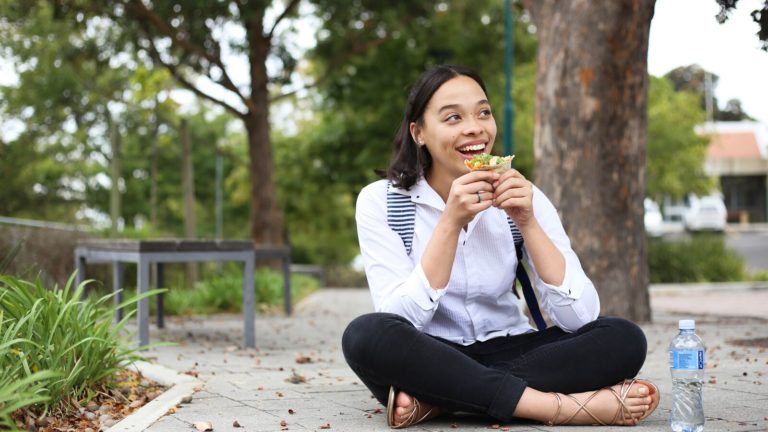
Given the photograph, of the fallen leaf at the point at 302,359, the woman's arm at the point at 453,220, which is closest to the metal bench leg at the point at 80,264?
the fallen leaf at the point at 302,359

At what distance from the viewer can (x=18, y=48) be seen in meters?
20.9

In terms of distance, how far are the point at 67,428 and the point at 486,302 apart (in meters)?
1.79

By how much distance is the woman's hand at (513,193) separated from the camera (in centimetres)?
375

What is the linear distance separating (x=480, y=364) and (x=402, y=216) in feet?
2.46

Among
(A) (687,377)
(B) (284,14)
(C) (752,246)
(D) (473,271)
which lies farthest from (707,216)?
(A) (687,377)

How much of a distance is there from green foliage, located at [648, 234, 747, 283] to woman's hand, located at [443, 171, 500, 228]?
738 inches

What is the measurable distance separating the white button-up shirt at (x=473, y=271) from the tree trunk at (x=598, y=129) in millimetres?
5114

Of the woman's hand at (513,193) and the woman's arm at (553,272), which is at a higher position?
the woman's hand at (513,193)

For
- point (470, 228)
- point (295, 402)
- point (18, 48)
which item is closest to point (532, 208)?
point (470, 228)

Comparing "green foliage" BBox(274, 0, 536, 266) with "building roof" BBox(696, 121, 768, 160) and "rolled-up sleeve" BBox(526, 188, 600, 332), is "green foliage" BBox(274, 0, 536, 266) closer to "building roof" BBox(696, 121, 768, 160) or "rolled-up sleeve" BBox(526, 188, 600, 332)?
"rolled-up sleeve" BBox(526, 188, 600, 332)

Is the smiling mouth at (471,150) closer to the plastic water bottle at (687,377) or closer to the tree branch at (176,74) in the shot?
the plastic water bottle at (687,377)

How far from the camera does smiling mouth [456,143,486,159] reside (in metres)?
4.03

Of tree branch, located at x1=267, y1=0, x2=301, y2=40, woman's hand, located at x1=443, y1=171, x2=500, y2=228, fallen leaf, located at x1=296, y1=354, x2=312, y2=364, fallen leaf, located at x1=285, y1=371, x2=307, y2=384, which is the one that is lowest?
fallen leaf, located at x1=296, y1=354, x2=312, y2=364

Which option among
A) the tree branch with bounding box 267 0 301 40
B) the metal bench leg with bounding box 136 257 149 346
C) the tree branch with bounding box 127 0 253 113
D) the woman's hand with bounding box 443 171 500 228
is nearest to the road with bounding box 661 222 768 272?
the tree branch with bounding box 267 0 301 40
